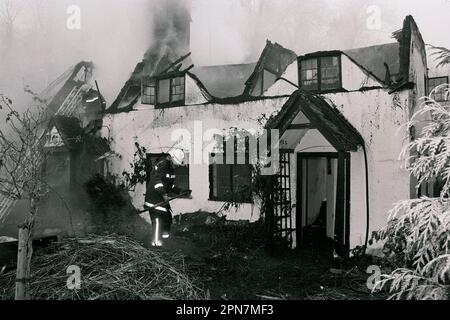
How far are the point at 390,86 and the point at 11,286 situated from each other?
8662mm

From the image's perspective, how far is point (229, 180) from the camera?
11.1 m

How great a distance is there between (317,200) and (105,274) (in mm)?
7133

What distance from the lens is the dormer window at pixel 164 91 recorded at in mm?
12234

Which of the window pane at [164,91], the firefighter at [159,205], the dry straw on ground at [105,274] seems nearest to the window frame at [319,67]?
the firefighter at [159,205]

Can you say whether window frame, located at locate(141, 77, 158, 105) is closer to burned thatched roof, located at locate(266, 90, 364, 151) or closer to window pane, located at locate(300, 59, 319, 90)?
window pane, located at locate(300, 59, 319, 90)

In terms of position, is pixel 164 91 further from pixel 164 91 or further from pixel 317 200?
pixel 317 200

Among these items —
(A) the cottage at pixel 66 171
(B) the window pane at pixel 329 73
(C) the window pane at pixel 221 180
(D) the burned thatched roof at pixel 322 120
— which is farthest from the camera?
(A) the cottage at pixel 66 171

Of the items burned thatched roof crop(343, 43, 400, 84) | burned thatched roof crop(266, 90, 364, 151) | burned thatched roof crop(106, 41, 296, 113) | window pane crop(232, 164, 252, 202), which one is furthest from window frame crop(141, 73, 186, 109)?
burned thatched roof crop(343, 43, 400, 84)

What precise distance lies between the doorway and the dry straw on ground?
431 centimetres

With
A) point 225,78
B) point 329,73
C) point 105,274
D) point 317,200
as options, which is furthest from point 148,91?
point 105,274

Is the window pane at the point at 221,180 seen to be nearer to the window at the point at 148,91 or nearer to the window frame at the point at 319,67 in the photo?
the window frame at the point at 319,67

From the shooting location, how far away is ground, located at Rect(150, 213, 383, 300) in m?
6.32

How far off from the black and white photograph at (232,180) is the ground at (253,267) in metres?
0.05
